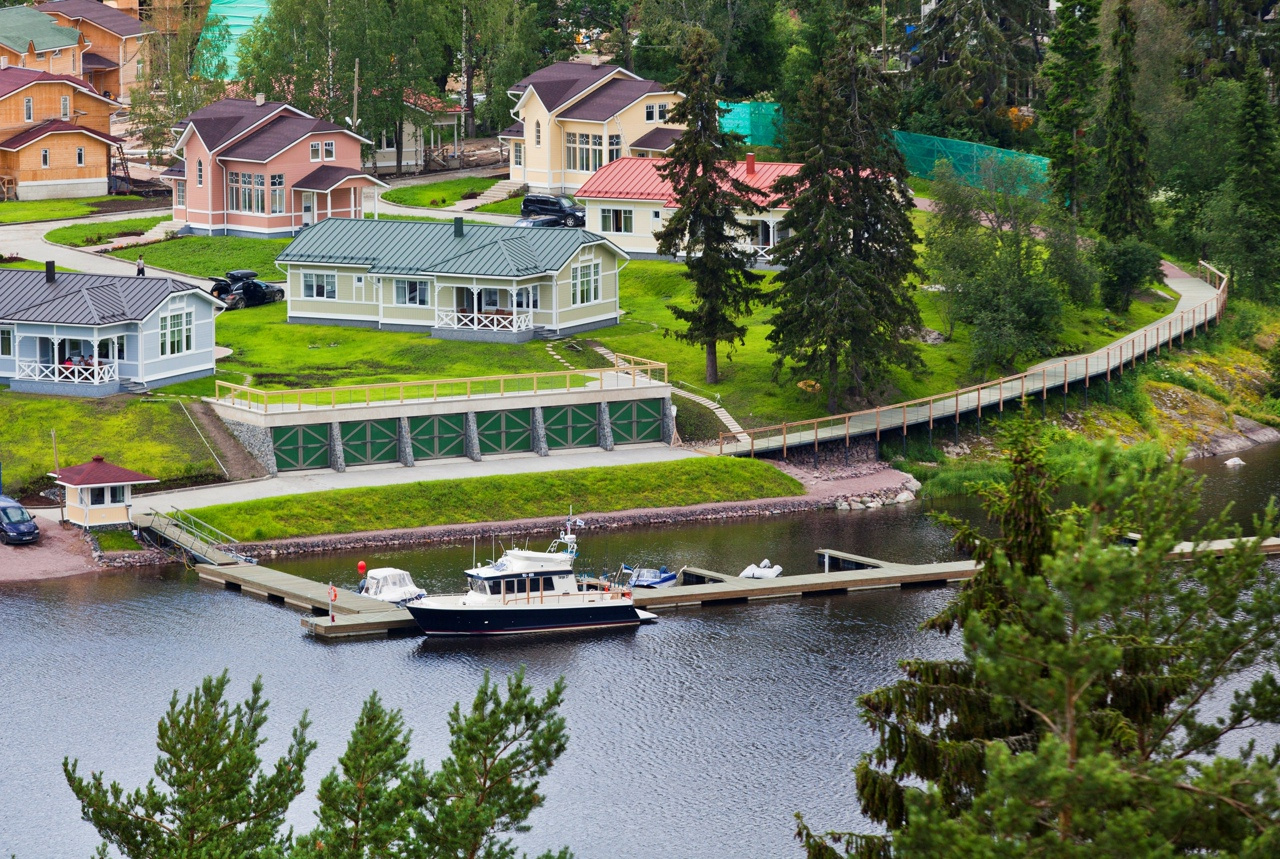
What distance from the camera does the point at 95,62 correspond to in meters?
142

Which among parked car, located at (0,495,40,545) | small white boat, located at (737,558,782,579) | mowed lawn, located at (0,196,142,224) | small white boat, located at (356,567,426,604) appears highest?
mowed lawn, located at (0,196,142,224)

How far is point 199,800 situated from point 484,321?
55020 mm

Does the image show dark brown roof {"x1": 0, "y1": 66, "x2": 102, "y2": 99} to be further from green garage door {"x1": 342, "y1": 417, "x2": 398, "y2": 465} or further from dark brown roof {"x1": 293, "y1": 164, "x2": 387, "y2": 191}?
green garage door {"x1": 342, "y1": 417, "x2": 398, "y2": 465}

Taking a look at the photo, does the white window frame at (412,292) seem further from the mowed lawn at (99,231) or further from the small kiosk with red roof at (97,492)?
the small kiosk with red roof at (97,492)

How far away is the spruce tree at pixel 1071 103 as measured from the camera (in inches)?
3957

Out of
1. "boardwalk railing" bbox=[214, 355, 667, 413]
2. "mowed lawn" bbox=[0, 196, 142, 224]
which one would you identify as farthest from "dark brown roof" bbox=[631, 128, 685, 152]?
"boardwalk railing" bbox=[214, 355, 667, 413]

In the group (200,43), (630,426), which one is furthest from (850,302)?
(200,43)

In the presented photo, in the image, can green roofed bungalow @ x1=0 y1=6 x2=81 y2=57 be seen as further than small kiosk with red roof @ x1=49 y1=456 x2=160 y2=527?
Yes

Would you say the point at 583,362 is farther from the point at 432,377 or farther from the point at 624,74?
the point at 624,74

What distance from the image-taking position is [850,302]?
7606cm

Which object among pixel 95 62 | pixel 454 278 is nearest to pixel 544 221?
pixel 454 278

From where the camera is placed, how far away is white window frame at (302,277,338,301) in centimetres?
8838

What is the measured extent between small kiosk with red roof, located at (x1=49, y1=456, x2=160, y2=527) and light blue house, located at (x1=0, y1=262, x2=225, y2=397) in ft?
28.7

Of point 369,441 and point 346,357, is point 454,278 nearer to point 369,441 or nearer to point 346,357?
point 346,357
